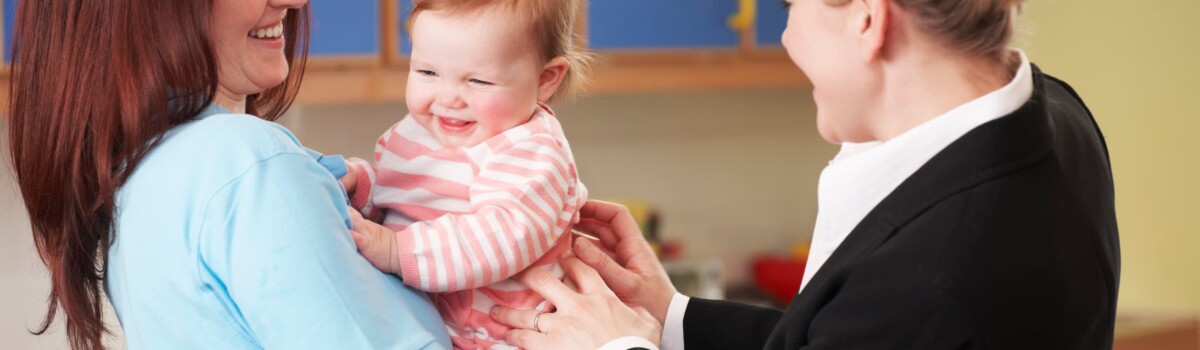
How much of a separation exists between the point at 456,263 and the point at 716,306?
0.45 metres

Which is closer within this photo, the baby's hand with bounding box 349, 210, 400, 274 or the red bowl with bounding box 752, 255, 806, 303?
the baby's hand with bounding box 349, 210, 400, 274

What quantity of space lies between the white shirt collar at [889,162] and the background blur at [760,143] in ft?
4.94

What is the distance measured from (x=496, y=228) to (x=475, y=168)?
3.8 inches

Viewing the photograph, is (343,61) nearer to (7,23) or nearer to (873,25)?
(7,23)

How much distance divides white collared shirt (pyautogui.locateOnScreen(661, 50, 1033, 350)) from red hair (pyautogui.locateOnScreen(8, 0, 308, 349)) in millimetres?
591

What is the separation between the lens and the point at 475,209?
123 cm

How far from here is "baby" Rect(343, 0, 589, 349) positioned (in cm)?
120

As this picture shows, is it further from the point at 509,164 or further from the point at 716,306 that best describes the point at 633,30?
the point at 509,164

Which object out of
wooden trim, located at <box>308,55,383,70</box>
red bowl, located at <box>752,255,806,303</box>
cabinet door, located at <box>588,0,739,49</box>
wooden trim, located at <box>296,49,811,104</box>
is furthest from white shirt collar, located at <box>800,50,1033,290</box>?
red bowl, located at <box>752,255,806,303</box>

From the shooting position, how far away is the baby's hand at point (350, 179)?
1276mm

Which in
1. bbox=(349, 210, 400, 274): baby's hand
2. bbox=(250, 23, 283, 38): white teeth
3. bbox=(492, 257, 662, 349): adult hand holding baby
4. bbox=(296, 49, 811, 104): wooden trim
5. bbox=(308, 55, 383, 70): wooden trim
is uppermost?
bbox=(250, 23, 283, 38): white teeth

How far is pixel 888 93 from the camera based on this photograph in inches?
43.6

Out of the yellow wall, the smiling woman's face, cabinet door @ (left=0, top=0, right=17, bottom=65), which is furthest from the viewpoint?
the yellow wall

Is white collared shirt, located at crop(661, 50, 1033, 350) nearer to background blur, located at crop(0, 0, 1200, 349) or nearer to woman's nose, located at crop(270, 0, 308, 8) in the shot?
woman's nose, located at crop(270, 0, 308, 8)
